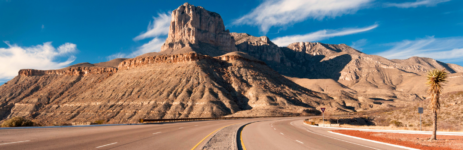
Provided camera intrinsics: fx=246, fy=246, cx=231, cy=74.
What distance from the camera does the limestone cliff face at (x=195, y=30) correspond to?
161 metres

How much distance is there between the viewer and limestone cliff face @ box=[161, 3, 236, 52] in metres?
161

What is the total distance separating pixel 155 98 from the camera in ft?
235

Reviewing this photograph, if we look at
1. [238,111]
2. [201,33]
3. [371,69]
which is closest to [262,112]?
[238,111]

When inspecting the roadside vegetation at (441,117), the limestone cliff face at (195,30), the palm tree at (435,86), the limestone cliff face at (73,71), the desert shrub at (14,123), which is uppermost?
the limestone cliff face at (195,30)

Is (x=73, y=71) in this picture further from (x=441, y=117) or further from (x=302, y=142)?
(x=441, y=117)

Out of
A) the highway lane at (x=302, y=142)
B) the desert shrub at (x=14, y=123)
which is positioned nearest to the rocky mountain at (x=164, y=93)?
the desert shrub at (x=14, y=123)

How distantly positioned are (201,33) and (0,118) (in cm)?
11199

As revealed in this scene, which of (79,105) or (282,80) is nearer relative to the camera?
(79,105)

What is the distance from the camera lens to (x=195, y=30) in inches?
6442

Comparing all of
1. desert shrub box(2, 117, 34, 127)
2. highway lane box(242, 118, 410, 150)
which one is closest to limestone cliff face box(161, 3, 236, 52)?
desert shrub box(2, 117, 34, 127)

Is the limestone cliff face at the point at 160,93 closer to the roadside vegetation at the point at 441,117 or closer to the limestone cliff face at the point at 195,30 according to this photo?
the roadside vegetation at the point at 441,117

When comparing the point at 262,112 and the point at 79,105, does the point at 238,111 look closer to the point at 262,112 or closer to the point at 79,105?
the point at 262,112

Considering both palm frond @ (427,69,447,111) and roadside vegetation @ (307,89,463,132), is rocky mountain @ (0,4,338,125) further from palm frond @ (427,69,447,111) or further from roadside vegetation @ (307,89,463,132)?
palm frond @ (427,69,447,111)

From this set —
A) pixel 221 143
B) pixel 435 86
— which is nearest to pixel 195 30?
pixel 435 86
